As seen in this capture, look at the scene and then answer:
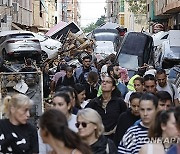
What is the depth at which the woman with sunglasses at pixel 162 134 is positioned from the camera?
598 centimetres

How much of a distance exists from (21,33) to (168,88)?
1925cm

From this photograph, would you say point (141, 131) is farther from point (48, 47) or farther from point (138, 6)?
point (138, 6)

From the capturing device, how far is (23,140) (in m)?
7.48

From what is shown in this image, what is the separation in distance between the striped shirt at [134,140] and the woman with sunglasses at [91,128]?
456 millimetres

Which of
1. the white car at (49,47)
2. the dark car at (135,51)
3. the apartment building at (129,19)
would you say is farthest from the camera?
the apartment building at (129,19)

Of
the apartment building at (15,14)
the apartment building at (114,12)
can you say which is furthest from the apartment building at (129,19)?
the apartment building at (15,14)

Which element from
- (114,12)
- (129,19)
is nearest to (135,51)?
(129,19)

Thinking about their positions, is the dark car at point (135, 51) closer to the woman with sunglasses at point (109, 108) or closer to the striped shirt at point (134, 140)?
the woman with sunglasses at point (109, 108)

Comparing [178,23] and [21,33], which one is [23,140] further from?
[178,23]

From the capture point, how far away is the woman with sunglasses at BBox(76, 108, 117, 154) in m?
6.77

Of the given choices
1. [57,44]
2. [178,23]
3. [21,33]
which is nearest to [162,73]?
[21,33]

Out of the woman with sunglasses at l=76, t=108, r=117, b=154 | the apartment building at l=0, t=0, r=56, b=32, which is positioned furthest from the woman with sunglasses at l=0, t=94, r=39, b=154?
the apartment building at l=0, t=0, r=56, b=32

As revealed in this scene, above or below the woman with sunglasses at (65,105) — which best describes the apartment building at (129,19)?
below

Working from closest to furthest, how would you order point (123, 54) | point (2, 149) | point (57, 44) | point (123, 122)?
point (2, 149), point (123, 122), point (123, 54), point (57, 44)
